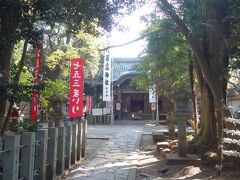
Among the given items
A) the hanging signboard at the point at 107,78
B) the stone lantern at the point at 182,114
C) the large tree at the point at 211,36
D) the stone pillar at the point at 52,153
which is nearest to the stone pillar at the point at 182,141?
the stone lantern at the point at 182,114

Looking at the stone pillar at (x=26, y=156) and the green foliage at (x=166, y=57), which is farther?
the green foliage at (x=166, y=57)

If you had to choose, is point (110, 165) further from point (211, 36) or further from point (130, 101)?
point (130, 101)

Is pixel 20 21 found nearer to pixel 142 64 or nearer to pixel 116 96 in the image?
pixel 142 64

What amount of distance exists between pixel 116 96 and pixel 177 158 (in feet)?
87.7

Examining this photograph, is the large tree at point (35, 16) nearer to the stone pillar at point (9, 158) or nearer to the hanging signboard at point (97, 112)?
the stone pillar at point (9, 158)

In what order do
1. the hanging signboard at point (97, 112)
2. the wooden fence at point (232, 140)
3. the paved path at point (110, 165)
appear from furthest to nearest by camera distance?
the hanging signboard at point (97, 112) < the paved path at point (110, 165) < the wooden fence at point (232, 140)

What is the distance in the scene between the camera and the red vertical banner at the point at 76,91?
1155 cm

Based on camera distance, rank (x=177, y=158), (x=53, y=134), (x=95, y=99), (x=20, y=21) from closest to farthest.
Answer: (x=20, y=21), (x=53, y=134), (x=177, y=158), (x=95, y=99)

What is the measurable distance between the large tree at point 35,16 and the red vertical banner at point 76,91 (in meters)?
3.17

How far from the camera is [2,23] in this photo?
23.8 ft

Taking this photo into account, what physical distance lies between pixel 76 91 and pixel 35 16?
472 centimetres

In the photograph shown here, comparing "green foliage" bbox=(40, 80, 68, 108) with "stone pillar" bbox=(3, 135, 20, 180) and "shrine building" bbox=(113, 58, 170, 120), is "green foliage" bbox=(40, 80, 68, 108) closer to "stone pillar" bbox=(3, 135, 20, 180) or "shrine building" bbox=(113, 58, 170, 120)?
"stone pillar" bbox=(3, 135, 20, 180)

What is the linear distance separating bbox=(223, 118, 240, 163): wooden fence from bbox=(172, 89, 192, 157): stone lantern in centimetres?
136

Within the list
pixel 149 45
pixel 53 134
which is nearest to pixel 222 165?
pixel 53 134
